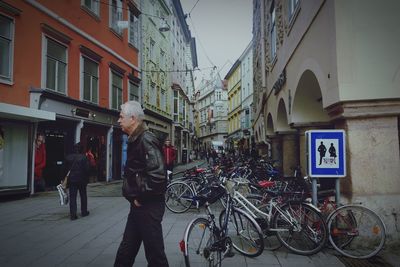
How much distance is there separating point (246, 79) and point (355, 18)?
34862mm

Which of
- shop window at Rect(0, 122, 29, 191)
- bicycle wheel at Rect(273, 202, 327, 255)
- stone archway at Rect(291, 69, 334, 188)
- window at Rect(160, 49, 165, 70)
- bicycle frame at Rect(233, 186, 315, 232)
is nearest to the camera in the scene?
bicycle wheel at Rect(273, 202, 327, 255)

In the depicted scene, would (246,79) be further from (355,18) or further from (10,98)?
(355,18)

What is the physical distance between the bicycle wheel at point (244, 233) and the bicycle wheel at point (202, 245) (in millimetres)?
432

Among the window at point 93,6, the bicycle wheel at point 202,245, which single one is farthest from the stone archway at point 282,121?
the bicycle wheel at point 202,245

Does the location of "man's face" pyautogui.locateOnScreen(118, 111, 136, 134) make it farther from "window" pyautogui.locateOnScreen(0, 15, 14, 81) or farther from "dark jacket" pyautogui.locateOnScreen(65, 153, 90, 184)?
"window" pyautogui.locateOnScreen(0, 15, 14, 81)

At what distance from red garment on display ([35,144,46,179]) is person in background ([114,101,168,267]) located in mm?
9605

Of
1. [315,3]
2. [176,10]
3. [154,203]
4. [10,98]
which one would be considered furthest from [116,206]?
[176,10]

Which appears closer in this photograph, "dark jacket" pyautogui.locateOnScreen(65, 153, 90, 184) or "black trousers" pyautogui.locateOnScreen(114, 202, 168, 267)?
"black trousers" pyautogui.locateOnScreen(114, 202, 168, 267)

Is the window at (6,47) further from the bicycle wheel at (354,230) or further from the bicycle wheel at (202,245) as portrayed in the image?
the bicycle wheel at (354,230)

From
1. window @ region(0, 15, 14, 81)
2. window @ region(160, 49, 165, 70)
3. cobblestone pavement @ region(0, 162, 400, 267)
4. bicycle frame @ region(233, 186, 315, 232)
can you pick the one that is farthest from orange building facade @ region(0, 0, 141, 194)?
window @ region(160, 49, 165, 70)

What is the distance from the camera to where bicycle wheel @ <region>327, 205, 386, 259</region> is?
186 inches

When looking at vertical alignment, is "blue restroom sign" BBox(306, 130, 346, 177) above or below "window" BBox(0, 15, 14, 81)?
below

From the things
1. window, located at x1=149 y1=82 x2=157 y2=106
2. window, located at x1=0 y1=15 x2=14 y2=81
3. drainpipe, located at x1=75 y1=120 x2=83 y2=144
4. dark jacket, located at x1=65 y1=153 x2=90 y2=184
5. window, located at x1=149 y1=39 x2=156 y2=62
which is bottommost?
dark jacket, located at x1=65 y1=153 x2=90 y2=184

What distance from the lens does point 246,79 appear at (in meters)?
39.7
